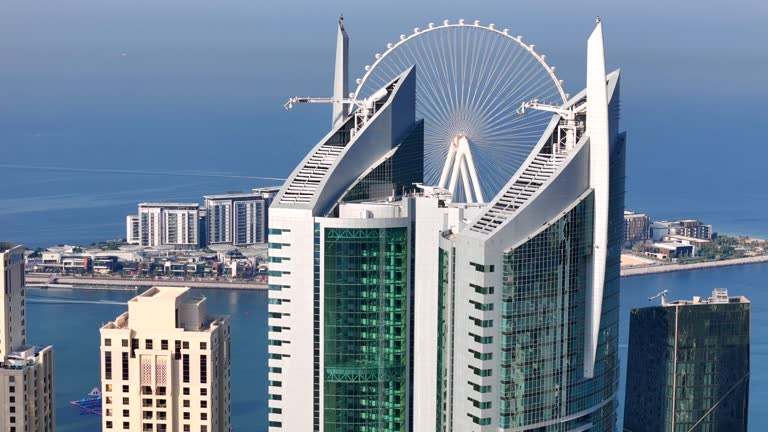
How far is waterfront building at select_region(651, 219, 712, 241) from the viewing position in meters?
55.3

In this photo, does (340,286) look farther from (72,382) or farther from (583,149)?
(72,382)

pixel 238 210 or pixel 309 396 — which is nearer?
pixel 309 396

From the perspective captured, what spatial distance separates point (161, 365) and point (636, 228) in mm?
36409

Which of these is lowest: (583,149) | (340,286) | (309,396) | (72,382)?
(72,382)

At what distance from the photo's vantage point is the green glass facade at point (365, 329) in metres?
19.3

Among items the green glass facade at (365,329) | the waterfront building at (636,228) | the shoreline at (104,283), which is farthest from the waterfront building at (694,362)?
the waterfront building at (636,228)

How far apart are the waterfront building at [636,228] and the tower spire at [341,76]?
34232mm

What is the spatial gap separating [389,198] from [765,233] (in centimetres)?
4011

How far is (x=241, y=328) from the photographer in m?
40.2

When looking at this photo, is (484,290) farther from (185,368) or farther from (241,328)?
(241,328)

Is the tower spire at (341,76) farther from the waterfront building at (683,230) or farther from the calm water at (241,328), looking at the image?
the waterfront building at (683,230)

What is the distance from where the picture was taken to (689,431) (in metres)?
25.4

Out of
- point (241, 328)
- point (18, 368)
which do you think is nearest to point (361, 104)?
point (18, 368)

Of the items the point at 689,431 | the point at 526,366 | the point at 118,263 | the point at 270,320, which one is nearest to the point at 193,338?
the point at 270,320
